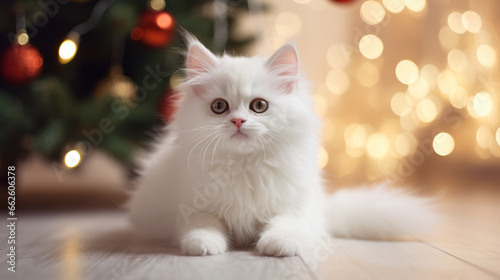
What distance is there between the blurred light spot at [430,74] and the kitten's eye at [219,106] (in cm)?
214

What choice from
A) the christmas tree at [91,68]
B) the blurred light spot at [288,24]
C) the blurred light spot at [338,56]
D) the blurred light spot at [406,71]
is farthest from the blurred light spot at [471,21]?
the christmas tree at [91,68]

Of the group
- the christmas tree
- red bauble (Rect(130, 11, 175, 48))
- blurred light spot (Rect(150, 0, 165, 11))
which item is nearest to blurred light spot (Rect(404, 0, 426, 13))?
the christmas tree

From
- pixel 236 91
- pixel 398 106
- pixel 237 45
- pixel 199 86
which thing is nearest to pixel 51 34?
pixel 237 45

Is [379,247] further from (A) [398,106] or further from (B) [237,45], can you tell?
(A) [398,106]

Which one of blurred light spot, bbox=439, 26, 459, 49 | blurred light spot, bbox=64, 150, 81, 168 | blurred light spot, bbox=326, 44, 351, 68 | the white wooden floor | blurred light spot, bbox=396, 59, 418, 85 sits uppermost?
blurred light spot, bbox=326, 44, 351, 68

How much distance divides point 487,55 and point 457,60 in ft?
0.54

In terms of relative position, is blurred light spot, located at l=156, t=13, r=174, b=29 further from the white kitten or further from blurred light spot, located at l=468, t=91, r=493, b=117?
blurred light spot, located at l=468, t=91, r=493, b=117

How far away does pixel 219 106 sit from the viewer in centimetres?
117

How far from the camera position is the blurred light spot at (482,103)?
9.19ft

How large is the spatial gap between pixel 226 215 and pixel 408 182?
200 centimetres

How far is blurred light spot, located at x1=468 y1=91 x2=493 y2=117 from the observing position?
2801 millimetres

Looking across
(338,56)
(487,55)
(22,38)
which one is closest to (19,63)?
(22,38)

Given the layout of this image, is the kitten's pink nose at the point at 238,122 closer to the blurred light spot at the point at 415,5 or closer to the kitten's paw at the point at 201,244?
the kitten's paw at the point at 201,244

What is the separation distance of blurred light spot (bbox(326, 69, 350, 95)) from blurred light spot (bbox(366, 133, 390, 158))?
1.19ft
